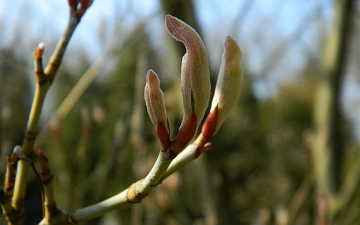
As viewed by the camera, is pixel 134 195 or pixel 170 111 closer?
pixel 134 195

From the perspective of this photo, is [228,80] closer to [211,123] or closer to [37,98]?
[211,123]

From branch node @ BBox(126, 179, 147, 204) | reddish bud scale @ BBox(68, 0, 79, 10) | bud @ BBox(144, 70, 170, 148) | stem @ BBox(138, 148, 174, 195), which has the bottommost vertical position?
branch node @ BBox(126, 179, 147, 204)

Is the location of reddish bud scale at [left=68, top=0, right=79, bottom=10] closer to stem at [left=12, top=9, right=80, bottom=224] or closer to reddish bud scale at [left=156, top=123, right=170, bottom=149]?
stem at [left=12, top=9, right=80, bottom=224]

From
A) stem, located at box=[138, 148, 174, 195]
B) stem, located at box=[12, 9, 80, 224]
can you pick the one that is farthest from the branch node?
stem, located at box=[12, 9, 80, 224]

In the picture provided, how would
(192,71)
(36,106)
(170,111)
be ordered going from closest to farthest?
(192,71) < (36,106) < (170,111)

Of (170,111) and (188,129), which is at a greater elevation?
(188,129)

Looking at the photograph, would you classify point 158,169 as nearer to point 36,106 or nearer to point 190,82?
point 190,82

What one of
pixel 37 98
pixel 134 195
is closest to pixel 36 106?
pixel 37 98

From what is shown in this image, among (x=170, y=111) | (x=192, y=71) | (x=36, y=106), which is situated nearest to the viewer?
(x=192, y=71)
